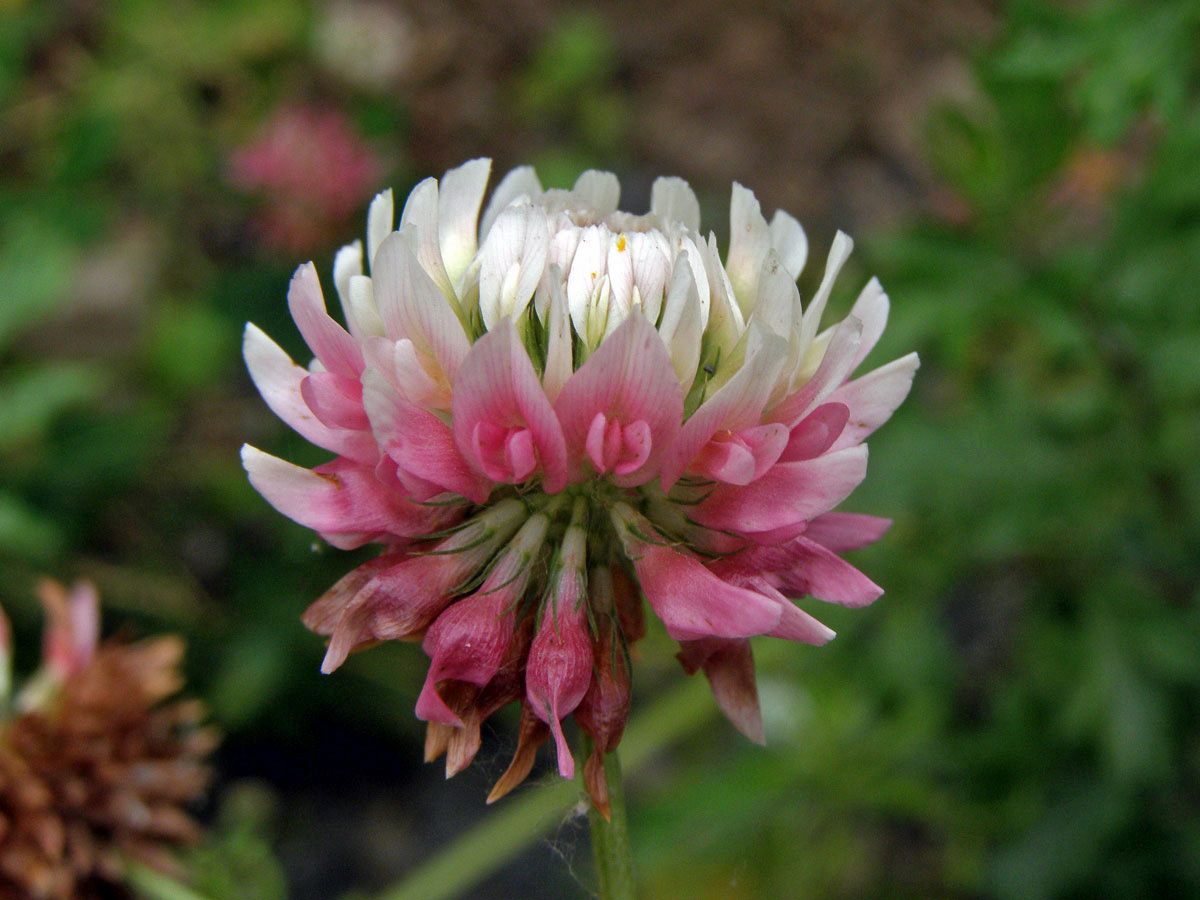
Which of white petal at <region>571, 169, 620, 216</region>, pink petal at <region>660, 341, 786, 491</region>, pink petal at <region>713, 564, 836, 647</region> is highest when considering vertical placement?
white petal at <region>571, 169, 620, 216</region>

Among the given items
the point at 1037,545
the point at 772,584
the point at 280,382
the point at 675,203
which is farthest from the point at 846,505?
the point at 280,382

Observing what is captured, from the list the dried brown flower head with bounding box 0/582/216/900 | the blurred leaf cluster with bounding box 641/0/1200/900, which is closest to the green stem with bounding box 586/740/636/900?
the dried brown flower head with bounding box 0/582/216/900

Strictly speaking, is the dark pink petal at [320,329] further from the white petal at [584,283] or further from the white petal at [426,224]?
the white petal at [584,283]

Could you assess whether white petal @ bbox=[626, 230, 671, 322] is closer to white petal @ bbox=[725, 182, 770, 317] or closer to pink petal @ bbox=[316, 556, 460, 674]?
white petal @ bbox=[725, 182, 770, 317]

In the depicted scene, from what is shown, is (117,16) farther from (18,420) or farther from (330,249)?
(18,420)

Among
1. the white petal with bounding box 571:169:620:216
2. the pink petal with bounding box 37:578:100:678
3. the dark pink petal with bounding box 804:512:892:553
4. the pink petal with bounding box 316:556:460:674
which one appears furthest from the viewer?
the pink petal with bounding box 37:578:100:678

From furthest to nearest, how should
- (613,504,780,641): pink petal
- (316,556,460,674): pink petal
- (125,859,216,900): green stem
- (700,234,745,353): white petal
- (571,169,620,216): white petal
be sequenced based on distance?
(125,859,216,900): green stem, (571,169,620,216): white petal, (700,234,745,353): white petal, (316,556,460,674): pink petal, (613,504,780,641): pink petal

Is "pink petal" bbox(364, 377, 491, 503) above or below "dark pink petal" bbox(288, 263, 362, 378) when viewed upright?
below

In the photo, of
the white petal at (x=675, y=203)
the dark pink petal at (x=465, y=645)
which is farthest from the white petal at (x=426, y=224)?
the dark pink petal at (x=465, y=645)
